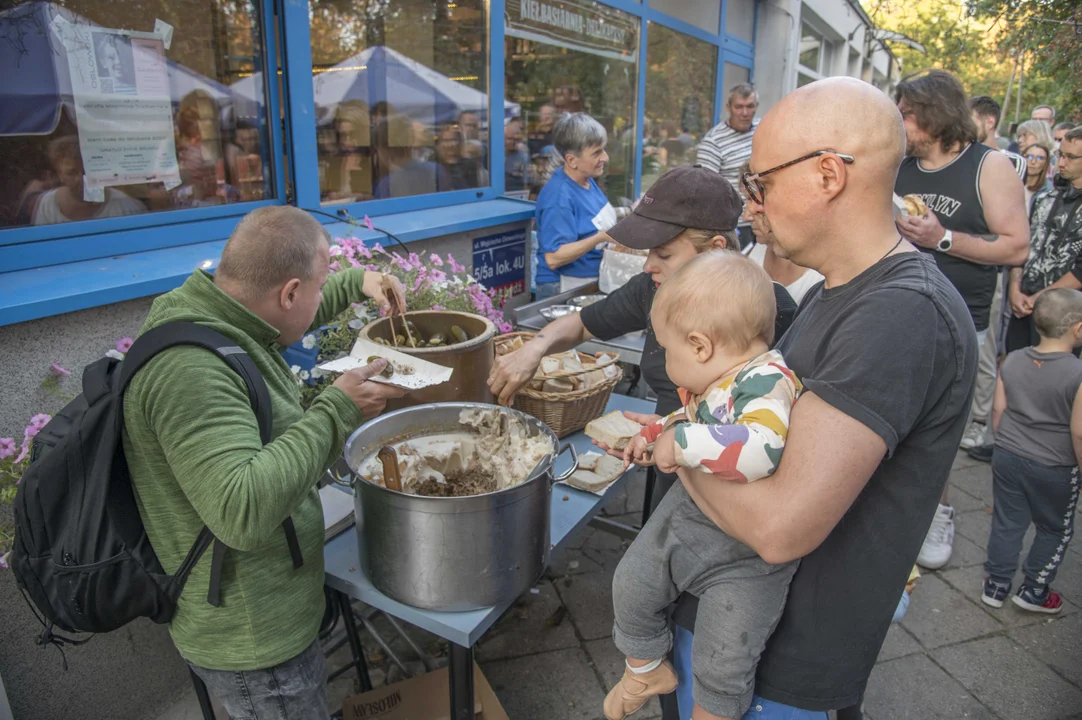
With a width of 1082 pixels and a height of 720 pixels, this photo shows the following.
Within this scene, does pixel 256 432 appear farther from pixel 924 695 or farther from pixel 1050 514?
pixel 1050 514

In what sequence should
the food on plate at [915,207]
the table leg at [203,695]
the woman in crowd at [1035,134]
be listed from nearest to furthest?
the table leg at [203,695]
the food on plate at [915,207]
the woman in crowd at [1035,134]

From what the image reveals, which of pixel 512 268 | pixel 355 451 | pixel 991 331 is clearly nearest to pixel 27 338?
pixel 355 451

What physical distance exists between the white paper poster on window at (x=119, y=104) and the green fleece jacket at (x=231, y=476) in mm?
1706

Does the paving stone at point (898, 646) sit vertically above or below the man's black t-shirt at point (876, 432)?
below

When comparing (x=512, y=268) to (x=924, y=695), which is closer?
(x=924, y=695)

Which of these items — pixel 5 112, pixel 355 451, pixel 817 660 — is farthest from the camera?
pixel 5 112

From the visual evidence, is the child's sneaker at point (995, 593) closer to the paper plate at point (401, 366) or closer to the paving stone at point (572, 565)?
the paving stone at point (572, 565)

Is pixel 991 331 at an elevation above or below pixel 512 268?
below

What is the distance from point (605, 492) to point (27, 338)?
186 centimetres

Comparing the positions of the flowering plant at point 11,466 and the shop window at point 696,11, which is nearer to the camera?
the flowering plant at point 11,466

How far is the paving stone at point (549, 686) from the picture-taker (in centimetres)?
268

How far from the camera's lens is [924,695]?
2775mm

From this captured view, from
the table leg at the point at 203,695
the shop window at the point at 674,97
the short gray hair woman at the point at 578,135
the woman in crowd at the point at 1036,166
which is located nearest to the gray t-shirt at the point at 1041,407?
the short gray hair woman at the point at 578,135

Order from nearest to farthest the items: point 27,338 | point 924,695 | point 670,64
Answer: point 27,338 → point 924,695 → point 670,64
